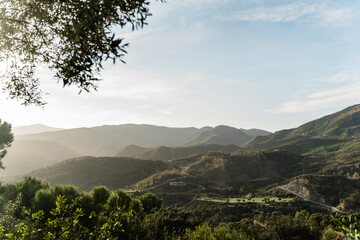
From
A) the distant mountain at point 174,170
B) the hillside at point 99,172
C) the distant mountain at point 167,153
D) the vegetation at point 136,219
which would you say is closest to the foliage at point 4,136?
the vegetation at point 136,219

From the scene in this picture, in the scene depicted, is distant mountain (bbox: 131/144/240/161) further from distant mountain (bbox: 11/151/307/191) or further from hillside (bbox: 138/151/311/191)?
hillside (bbox: 138/151/311/191)

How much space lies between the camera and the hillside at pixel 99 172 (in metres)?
100

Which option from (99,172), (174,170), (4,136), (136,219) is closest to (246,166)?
(174,170)

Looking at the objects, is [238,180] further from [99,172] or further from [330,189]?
[99,172]

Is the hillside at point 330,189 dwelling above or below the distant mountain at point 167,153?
below

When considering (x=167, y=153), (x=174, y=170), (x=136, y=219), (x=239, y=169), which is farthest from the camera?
(x=167, y=153)

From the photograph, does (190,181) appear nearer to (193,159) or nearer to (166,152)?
(193,159)

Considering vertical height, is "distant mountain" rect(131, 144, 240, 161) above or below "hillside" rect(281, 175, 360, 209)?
above

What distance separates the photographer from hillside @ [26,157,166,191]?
328 ft

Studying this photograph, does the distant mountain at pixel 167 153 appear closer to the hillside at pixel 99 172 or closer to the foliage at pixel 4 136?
the hillside at pixel 99 172

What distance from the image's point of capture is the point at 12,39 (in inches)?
352

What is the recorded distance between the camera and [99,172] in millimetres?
110500

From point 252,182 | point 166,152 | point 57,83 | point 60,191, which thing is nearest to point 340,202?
point 252,182

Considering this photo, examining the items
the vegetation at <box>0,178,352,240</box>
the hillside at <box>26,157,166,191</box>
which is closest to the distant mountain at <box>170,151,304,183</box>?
the hillside at <box>26,157,166,191</box>
